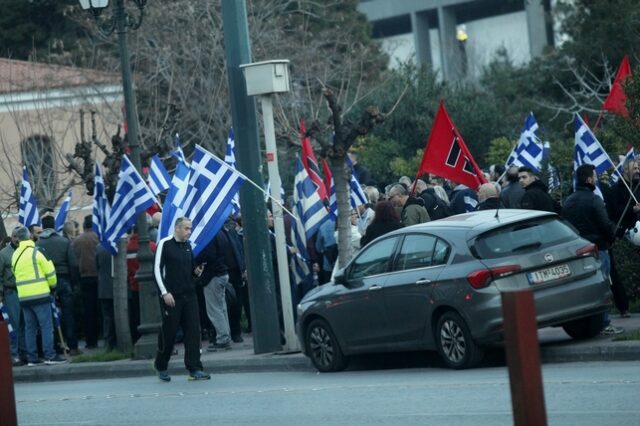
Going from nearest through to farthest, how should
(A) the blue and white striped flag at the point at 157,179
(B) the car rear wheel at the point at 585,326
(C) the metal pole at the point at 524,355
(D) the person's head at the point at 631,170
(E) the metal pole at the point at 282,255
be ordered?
1. (C) the metal pole at the point at 524,355
2. (B) the car rear wheel at the point at 585,326
3. (D) the person's head at the point at 631,170
4. (E) the metal pole at the point at 282,255
5. (A) the blue and white striped flag at the point at 157,179

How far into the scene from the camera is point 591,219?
16172 mm

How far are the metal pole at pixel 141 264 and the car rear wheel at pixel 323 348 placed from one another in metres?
4.16

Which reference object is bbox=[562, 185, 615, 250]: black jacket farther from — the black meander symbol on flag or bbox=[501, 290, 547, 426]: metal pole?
bbox=[501, 290, 547, 426]: metal pole

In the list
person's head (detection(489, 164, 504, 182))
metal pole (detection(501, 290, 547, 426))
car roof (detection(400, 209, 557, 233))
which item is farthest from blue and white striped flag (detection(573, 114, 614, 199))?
metal pole (detection(501, 290, 547, 426))

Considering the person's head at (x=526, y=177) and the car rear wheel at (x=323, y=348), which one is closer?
the car rear wheel at (x=323, y=348)

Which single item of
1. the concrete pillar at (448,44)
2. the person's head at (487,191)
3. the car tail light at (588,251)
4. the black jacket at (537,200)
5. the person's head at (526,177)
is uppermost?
the concrete pillar at (448,44)

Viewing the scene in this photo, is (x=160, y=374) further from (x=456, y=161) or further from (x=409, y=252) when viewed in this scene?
(x=456, y=161)

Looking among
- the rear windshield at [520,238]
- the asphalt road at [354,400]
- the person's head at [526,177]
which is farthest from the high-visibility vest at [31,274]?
the rear windshield at [520,238]

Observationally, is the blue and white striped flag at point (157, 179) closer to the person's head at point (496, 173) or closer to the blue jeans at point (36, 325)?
the blue jeans at point (36, 325)

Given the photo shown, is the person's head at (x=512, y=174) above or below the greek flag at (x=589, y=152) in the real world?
below

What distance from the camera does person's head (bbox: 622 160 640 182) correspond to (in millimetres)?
17741

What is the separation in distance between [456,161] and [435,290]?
17.0 ft

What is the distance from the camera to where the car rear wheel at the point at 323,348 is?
16734 mm

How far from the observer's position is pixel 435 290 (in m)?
15.2
